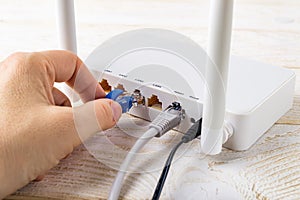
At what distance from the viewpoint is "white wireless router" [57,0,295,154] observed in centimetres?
70

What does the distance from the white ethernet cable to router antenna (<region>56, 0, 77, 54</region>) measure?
0.55 ft

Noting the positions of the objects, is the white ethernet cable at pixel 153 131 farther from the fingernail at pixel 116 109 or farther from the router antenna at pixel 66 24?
the router antenna at pixel 66 24

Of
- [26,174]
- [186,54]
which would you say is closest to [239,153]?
[186,54]

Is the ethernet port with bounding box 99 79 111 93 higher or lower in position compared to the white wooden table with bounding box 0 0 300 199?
higher

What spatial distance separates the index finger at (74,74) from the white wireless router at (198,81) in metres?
0.05

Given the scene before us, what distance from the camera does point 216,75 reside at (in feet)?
2.20

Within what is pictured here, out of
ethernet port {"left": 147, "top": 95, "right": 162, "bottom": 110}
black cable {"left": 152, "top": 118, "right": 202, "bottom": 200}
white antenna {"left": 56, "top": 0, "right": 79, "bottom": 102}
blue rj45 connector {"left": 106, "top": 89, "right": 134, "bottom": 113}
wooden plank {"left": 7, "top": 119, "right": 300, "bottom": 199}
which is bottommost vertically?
wooden plank {"left": 7, "top": 119, "right": 300, "bottom": 199}

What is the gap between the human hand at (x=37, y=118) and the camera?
65cm

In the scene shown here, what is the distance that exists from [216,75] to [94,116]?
0.50 feet

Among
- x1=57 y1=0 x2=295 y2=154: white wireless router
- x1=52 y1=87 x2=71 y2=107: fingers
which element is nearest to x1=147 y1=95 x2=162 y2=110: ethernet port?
x1=57 y1=0 x2=295 y2=154: white wireless router

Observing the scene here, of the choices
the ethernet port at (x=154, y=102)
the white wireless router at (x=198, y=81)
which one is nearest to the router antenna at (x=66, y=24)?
the white wireless router at (x=198, y=81)

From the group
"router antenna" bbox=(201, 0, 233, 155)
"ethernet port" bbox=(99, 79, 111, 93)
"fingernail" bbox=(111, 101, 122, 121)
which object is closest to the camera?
"router antenna" bbox=(201, 0, 233, 155)

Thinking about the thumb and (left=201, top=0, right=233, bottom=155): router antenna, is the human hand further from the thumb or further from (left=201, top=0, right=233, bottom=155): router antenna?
(left=201, top=0, right=233, bottom=155): router antenna

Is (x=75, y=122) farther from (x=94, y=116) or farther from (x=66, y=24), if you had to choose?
(x=66, y=24)
